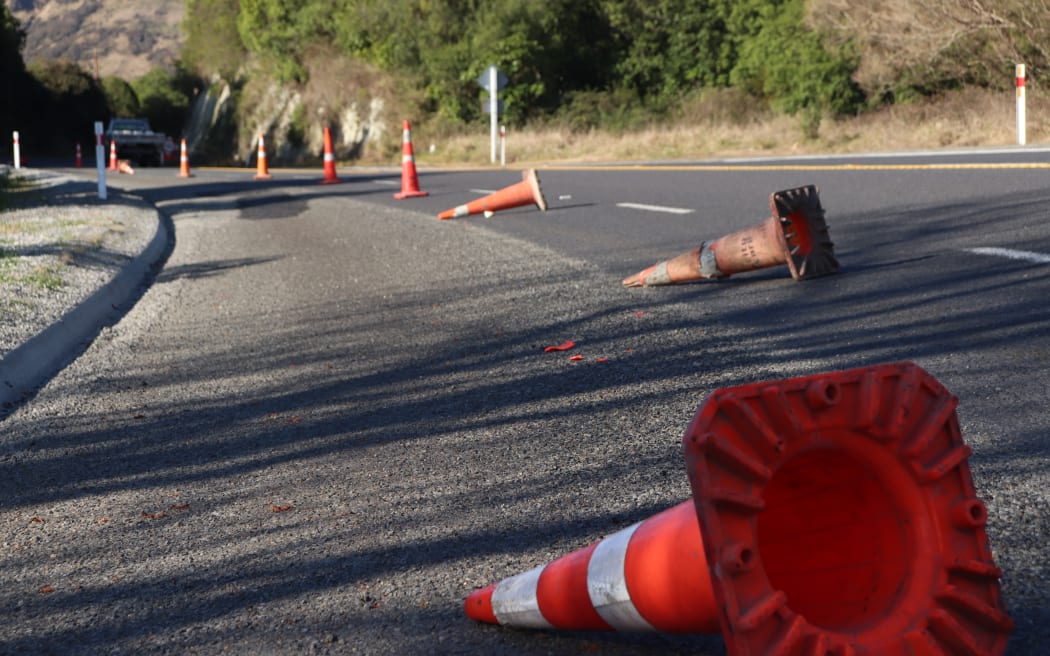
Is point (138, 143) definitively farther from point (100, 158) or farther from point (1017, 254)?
point (1017, 254)

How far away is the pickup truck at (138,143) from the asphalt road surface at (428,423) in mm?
38244

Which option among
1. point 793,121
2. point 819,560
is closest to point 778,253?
point 819,560

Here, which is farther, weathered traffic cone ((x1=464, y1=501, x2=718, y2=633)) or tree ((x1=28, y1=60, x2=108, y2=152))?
tree ((x1=28, y1=60, x2=108, y2=152))

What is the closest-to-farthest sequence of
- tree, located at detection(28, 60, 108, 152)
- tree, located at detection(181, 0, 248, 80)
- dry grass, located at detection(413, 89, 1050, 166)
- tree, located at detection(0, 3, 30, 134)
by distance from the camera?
1. dry grass, located at detection(413, 89, 1050, 166)
2. tree, located at detection(0, 3, 30, 134)
3. tree, located at detection(28, 60, 108, 152)
4. tree, located at detection(181, 0, 248, 80)

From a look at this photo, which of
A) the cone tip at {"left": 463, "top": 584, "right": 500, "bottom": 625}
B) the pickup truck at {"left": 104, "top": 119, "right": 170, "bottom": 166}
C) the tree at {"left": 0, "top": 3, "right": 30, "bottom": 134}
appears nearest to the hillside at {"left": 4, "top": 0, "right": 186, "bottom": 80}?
the tree at {"left": 0, "top": 3, "right": 30, "bottom": 134}

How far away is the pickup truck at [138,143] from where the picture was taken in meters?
45.4

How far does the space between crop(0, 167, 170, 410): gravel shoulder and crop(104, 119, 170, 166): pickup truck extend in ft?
101

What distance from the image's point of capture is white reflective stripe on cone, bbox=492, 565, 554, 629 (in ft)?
7.96

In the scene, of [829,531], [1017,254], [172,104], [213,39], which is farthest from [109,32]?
[829,531]

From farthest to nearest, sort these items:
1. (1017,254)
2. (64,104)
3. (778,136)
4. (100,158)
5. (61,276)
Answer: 1. (64,104)
2. (778,136)
3. (100,158)
4. (61,276)
5. (1017,254)

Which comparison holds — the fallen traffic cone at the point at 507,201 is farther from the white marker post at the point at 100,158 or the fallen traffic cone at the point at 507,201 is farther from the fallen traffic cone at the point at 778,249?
the fallen traffic cone at the point at 778,249

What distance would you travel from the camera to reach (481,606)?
8.42 ft

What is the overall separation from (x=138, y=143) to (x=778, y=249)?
42229 millimetres

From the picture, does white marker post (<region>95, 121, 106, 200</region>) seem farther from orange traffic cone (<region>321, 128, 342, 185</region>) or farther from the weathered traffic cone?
the weathered traffic cone
